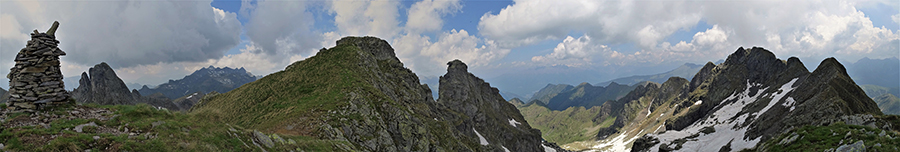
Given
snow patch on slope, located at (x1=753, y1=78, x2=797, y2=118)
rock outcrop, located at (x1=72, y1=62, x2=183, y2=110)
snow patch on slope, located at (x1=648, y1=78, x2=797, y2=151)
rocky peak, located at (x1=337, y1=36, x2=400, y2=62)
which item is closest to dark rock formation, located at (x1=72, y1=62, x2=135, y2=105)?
rock outcrop, located at (x1=72, y1=62, x2=183, y2=110)

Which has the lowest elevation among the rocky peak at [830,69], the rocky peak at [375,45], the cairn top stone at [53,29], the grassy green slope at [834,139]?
the grassy green slope at [834,139]

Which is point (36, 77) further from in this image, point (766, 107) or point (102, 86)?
point (102, 86)

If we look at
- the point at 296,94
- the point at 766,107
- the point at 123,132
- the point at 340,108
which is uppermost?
the point at 296,94

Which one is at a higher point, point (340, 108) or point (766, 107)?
point (766, 107)

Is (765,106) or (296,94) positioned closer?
(296,94)

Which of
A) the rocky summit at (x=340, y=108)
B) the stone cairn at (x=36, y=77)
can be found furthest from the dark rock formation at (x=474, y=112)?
the stone cairn at (x=36, y=77)

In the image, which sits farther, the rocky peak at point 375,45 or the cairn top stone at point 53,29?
the rocky peak at point 375,45

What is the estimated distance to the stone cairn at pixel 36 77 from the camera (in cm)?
1480

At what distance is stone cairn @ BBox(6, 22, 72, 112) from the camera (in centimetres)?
1480

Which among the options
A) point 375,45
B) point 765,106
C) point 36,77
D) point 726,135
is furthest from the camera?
point 765,106

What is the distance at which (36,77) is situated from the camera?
15305 millimetres

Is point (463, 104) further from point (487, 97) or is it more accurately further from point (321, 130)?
Answer: point (321, 130)

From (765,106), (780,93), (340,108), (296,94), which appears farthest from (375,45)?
(780,93)

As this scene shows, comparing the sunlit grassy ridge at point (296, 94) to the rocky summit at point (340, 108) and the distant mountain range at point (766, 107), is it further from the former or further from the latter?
the distant mountain range at point (766, 107)
